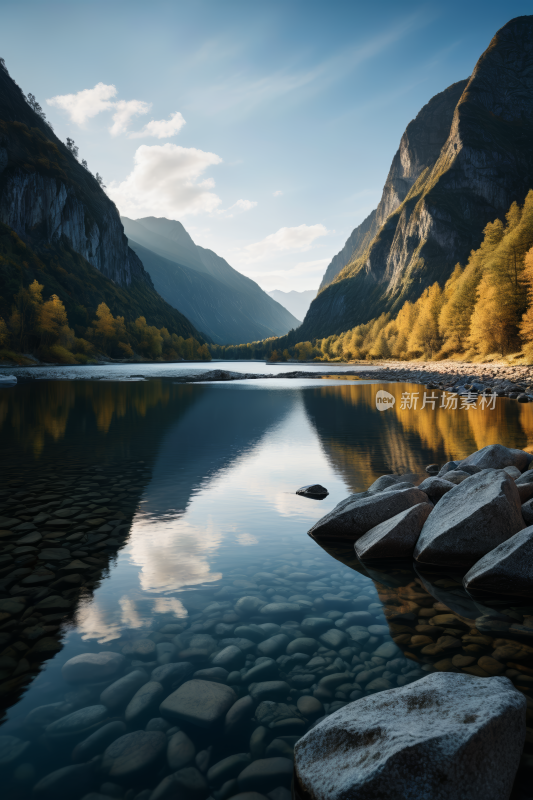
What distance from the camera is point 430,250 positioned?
19825 centimetres

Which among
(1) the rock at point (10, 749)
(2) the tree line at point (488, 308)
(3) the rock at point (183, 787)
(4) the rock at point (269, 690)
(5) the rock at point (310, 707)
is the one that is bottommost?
(5) the rock at point (310, 707)

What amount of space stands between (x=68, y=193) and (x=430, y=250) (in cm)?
15466

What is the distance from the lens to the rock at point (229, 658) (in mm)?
4426

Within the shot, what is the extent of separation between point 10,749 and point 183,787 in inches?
57.0

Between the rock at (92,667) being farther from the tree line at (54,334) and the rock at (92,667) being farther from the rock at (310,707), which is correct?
the tree line at (54,334)

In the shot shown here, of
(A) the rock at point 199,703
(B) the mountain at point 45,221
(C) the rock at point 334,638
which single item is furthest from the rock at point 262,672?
(B) the mountain at point 45,221

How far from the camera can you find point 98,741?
348 cm

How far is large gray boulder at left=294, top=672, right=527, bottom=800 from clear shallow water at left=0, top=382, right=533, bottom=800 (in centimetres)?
54

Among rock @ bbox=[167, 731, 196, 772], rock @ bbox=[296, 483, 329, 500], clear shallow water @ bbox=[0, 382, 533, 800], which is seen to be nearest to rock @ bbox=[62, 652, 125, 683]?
clear shallow water @ bbox=[0, 382, 533, 800]

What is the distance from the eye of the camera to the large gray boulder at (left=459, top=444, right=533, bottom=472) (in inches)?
439

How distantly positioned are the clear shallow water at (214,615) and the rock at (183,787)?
0.09 feet

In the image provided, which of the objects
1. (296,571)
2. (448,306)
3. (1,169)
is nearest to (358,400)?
(296,571)

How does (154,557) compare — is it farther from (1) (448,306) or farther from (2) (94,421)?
(1) (448,306)

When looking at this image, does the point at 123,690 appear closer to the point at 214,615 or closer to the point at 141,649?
the point at 141,649
